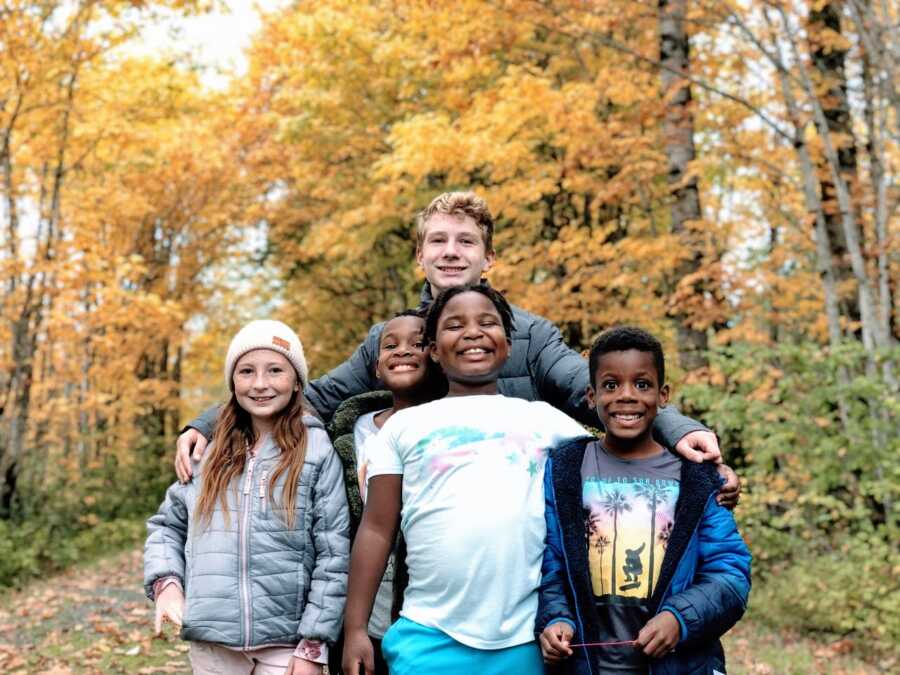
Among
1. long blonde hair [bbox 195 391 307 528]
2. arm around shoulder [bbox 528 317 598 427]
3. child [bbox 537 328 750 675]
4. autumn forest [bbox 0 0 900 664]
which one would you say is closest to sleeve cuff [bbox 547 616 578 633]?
child [bbox 537 328 750 675]

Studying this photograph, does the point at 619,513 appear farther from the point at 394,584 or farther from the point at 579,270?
the point at 579,270

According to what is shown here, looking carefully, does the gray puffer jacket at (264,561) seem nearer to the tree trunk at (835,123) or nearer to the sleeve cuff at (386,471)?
the sleeve cuff at (386,471)

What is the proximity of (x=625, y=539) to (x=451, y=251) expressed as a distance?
48.2 inches

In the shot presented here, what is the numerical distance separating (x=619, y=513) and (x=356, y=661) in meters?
0.84

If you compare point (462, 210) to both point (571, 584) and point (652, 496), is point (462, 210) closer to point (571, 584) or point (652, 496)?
point (652, 496)

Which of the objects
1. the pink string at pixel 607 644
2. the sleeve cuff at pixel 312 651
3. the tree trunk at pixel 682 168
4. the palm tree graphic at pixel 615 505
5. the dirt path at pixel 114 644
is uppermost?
the tree trunk at pixel 682 168

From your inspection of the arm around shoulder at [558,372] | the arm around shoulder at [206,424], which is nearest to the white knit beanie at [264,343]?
the arm around shoulder at [206,424]

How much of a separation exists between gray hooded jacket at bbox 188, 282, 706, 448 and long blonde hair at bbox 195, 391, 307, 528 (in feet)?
0.41

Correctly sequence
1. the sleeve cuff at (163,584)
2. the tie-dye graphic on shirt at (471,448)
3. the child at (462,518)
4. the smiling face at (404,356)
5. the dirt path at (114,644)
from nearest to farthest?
Result: the child at (462,518)
the tie-dye graphic on shirt at (471,448)
the sleeve cuff at (163,584)
the smiling face at (404,356)
the dirt path at (114,644)

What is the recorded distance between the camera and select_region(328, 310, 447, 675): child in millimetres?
2840

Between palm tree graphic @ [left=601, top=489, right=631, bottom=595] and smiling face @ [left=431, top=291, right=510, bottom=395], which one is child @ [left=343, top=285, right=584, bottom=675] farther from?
palm tree graphic @ [left=601, top=489, right=631, bottom=595]

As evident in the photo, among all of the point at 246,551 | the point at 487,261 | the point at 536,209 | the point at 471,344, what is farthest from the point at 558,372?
the point at 536,209

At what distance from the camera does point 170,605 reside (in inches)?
113

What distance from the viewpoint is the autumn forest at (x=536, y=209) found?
7.86m
